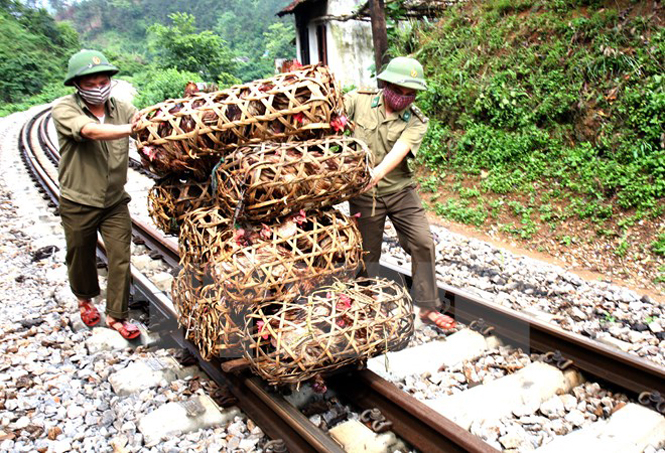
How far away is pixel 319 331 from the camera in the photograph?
9.77 ft

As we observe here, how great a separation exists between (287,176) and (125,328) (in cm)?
226

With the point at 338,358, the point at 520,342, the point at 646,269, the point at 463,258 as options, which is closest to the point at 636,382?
the point at 520,342

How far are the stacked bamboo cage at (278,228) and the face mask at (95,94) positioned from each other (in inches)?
33.1

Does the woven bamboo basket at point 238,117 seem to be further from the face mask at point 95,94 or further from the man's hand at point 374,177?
the face mask at point 95,94

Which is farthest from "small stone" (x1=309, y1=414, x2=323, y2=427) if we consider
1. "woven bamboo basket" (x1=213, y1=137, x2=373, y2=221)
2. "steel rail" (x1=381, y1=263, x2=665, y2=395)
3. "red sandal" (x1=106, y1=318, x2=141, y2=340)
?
"red sandal" (x1=106, y1=318, x2=141, y2=340)

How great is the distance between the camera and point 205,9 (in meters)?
87.0

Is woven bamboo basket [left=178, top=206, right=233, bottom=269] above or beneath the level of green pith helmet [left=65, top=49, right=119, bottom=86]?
beneath

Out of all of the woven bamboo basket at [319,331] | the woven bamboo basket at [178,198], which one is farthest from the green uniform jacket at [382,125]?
the woven bamboo basket at [319,331]

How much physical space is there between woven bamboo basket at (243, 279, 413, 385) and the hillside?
416cm

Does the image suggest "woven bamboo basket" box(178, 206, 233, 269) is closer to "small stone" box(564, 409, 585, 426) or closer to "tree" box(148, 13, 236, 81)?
"small stone" box(564, 409, 585, 426)

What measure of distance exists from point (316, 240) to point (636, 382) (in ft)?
7.20

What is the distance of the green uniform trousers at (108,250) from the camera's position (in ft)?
14.5

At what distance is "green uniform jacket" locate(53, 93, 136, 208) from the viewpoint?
418 cm

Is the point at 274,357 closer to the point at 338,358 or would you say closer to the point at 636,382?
the point at 338,358
